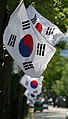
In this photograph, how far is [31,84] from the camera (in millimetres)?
27422

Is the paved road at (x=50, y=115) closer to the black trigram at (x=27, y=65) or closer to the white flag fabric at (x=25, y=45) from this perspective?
the white flag fabric at (x=25, y=45)

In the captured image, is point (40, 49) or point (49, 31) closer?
point (40, 49)

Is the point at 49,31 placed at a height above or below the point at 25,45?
above

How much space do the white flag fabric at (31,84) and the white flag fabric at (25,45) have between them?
16.7 m

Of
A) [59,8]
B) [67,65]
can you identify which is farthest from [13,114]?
[67,65]

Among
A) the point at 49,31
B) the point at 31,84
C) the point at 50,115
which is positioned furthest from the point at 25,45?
the point at 50,115

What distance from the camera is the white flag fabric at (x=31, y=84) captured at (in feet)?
86.9

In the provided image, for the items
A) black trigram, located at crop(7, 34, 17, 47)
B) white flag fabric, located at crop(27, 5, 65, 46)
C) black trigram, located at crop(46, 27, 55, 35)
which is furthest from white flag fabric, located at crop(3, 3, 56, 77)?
black trigram, located at crop(46, 27, 55, 35)

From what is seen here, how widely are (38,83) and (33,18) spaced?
16365 millimetres

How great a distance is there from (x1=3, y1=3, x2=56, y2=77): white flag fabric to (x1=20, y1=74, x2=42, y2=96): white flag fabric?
1674 centimetres

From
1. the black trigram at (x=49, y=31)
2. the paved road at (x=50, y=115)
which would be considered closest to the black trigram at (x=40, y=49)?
the black trigram at (x=49, y=31)

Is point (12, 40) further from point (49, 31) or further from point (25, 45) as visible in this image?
point (49, 31)

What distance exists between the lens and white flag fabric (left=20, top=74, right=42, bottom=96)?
2648cm

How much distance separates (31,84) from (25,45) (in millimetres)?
18149
